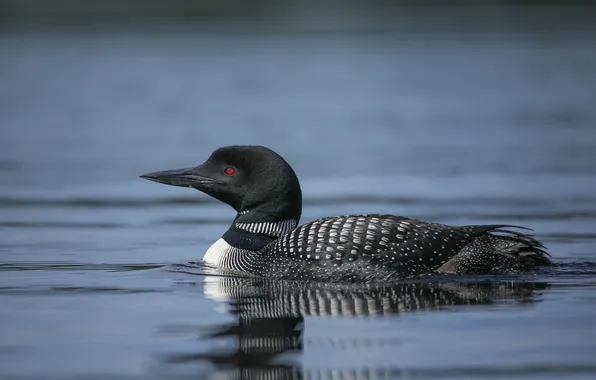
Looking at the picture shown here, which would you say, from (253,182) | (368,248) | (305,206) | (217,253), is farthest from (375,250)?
(305,206)

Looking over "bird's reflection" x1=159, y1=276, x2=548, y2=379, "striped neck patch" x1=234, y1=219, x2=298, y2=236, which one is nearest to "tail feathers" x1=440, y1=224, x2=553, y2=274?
"bird's reflection" x1=159, y1=276, x2=548, y2=379

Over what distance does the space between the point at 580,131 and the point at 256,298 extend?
8034mm

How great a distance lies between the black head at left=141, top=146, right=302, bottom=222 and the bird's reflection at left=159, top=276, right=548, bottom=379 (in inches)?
19.3

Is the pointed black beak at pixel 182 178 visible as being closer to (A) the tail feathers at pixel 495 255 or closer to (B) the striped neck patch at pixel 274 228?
(B) the striped neck patch at pixel 274 228

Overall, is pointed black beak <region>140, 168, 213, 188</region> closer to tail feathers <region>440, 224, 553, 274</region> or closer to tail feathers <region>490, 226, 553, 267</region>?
tail feathers <region>440, 224, 553, 274</region>

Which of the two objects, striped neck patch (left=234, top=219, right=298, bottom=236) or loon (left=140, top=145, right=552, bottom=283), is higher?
striped neck patch (left=234, top=219, right=298, bottom=236)

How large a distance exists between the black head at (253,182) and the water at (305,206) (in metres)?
0.47

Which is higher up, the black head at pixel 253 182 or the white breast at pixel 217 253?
the black head at pixel 253 182

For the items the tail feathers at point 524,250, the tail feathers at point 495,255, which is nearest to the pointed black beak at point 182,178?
the tail feathers at point 495,255

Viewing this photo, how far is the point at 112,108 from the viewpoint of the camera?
57.7 ft

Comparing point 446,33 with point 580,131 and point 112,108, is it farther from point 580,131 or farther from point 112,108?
point 580,131

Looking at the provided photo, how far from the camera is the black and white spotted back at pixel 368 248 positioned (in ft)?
22.9

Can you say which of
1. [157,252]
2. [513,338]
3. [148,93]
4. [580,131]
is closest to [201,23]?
[148,93]

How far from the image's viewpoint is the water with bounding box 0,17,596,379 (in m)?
5.36
